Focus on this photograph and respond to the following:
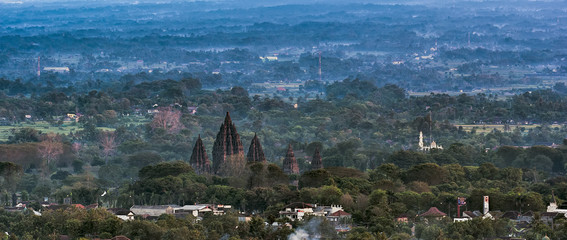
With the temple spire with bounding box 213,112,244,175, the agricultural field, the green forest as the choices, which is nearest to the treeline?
the green forest

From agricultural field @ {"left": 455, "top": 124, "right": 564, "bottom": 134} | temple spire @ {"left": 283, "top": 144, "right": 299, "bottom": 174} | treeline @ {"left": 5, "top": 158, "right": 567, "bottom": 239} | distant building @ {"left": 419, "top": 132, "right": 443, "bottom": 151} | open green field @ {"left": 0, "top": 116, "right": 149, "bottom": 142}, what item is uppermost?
treeline @ {"left": 5, "top": 158, "right": 567, "bottom": 239}

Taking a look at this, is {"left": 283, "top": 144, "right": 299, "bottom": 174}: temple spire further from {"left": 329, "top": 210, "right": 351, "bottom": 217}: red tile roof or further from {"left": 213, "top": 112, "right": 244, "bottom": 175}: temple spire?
{"left": 329, "top": 210, "right": 351, "bottom": 217}: red tile roof

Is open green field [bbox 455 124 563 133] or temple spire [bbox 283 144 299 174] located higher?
temple spire [bbox 283 144 299 174]

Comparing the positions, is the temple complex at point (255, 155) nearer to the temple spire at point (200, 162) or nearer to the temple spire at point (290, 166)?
the temple spire at point (290, 166)

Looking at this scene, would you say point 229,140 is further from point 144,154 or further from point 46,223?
point 46,223

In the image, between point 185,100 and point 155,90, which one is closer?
point 185,100

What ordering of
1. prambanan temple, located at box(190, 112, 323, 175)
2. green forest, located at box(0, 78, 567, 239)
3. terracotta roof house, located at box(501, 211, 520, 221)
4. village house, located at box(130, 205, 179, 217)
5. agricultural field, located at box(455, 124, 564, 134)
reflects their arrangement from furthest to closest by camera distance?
agricultural field, located at box(455, 124, 564, 134)
prambanan temple, located at box(190, 112, 323, 175)
village house, located at box(130, 205, 179, 217)
terracotta roof house, located at box(501, 211, 520, 221)
green forest, located at box(0, 78, 567, 239)

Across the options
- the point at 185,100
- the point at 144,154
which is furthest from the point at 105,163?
the point at 185,100

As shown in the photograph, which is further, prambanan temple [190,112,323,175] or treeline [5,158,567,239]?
prambanan temple [190,112,323,175]

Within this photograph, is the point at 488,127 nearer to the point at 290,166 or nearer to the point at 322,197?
the point at 290,166
